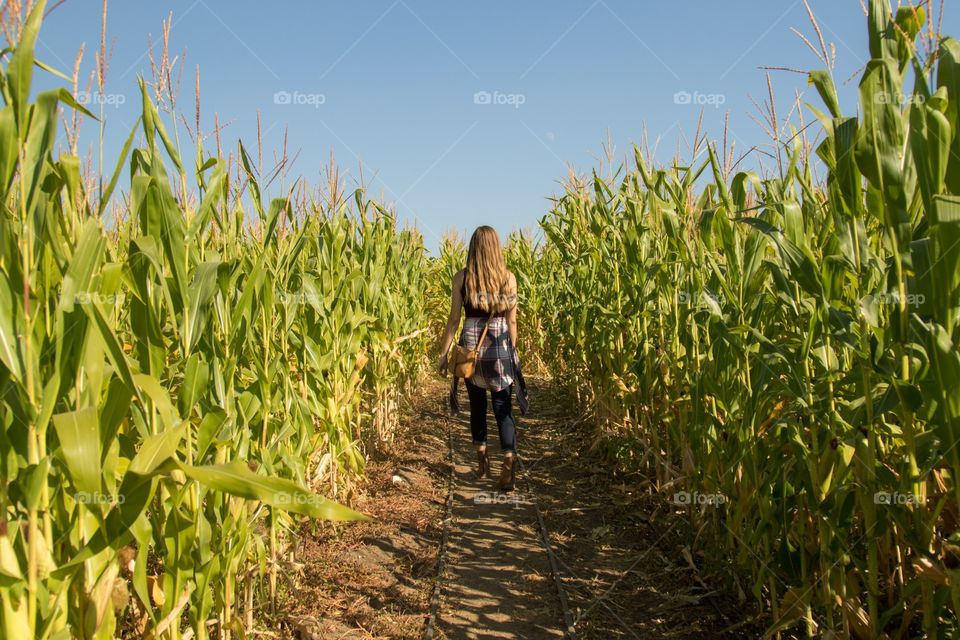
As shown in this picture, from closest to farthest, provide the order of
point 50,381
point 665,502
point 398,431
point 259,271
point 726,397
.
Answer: point 50,381
point 259,271
point 726,397
point 665,502
point 398,431

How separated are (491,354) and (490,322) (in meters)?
0.25

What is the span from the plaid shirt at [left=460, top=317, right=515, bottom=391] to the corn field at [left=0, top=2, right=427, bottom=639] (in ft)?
6.45

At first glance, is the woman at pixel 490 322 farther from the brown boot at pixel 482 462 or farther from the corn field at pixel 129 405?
the corn field at pixel 129 405

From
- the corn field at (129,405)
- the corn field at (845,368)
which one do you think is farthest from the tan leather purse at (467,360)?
the corn field at (129,405)

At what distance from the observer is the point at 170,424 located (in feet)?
5.82

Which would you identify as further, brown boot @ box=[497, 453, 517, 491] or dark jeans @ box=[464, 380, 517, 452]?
dark jeans @ box=[464, 380, 517, 452]

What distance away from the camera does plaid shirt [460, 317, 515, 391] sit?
5.36 meters

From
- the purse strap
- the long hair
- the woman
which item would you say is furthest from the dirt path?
the long hair

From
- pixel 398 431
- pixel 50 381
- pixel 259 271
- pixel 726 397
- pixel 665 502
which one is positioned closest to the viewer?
pixel 50 381

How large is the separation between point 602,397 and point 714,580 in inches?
94.5

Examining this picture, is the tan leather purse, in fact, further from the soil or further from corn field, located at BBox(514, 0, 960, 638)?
corn field, located at BBox(514, 0, 960, 638)

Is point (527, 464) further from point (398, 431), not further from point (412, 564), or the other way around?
point (412, 564)

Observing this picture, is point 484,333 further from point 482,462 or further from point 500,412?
point 482,462

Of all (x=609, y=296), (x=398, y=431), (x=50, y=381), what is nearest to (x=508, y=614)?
(x=50, y=381)
